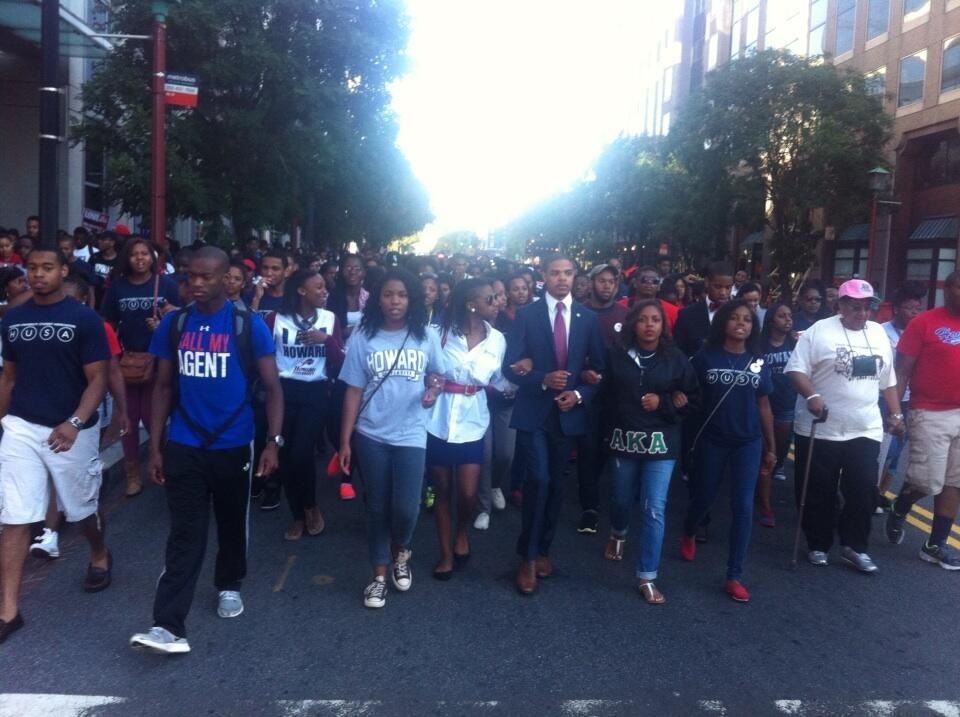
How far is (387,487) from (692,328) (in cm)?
351

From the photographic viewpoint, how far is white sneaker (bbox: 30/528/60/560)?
538 centimetres

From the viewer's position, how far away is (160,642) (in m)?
4.05

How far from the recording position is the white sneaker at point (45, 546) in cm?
538

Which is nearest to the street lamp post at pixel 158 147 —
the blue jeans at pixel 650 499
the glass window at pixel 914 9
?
the blue jeans at pixel 650 499

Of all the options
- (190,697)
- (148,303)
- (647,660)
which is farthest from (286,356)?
(647,660)

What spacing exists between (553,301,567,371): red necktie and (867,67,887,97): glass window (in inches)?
1002

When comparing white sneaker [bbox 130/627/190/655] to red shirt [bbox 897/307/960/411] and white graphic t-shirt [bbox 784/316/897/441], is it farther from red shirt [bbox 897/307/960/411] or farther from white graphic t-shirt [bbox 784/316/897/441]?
red shirt [bbox 897/307/960/411]

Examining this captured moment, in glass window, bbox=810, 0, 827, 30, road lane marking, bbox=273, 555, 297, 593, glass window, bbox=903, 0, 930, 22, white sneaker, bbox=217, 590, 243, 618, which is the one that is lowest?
road lane marking, bbox=273, 555, 297, 593

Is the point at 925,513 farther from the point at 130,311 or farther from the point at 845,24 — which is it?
the point at 845,24

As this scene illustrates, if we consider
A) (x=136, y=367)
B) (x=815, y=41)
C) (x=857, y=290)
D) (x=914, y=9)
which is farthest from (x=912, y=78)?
(x=136, y=367)

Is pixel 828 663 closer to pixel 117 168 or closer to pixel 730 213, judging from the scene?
pixel 117 168

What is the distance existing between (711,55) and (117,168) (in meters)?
38.6

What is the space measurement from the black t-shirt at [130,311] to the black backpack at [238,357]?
274 cm

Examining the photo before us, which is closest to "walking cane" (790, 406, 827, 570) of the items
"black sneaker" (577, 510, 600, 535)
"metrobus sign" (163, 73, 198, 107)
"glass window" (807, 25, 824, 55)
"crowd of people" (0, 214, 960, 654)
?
"crowd of people" (0, 214, 960, 654)
